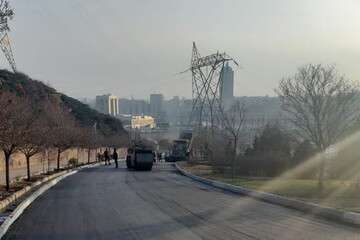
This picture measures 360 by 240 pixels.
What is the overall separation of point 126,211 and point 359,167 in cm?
2151

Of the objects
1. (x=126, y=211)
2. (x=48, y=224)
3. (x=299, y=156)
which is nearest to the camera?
(x=48, y=224)

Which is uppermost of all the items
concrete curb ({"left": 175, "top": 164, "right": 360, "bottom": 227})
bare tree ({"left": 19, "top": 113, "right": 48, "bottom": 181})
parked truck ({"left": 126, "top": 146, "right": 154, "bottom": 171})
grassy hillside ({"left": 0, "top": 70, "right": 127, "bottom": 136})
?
grassy hillside ({"left": 0, "top": 70, "right": 127, "bottom": 136})

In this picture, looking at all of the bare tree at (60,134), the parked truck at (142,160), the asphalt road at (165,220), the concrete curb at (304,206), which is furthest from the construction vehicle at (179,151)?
the asphalt road at (165,220)

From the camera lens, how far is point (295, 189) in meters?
24.6

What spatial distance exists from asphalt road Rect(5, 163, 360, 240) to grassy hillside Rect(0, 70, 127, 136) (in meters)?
43.7

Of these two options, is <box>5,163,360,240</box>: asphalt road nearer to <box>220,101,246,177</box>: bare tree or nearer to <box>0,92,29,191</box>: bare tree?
<box>0,92,29,191</box>: bare tree

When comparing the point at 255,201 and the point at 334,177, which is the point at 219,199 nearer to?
the point at 255,201

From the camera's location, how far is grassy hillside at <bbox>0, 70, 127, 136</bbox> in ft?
240

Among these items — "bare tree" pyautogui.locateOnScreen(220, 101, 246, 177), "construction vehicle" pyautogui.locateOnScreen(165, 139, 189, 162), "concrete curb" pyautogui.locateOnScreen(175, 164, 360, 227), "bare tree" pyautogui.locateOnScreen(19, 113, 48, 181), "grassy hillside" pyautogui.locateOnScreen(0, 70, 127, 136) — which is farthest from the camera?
"construction vehicle" pyautogui.locateOnScreen(165, 139, 189, 162)

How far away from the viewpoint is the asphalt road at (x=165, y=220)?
12930mm

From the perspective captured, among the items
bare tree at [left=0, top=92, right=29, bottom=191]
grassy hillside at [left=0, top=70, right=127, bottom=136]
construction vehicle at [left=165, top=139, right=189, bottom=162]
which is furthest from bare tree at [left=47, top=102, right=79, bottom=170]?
construction vehicle at [left=165, top=139, right=189, bottom=162]

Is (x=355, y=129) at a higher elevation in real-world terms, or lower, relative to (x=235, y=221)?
higher

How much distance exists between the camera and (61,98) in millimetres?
96062

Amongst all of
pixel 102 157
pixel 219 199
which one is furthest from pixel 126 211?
pixel 102 157
